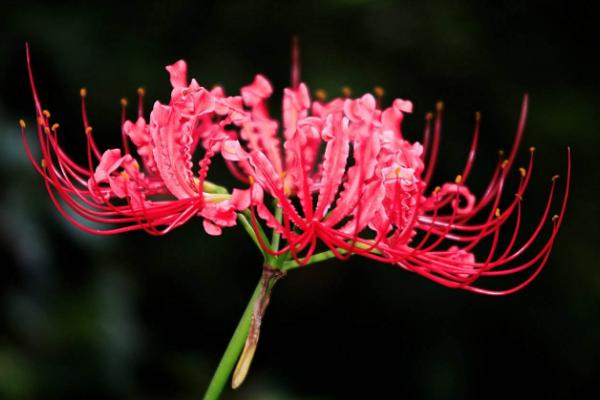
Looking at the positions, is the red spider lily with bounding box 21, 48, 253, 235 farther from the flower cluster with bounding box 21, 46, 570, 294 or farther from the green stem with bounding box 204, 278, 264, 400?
the green stem with bounding box 204, 278, 264, 400

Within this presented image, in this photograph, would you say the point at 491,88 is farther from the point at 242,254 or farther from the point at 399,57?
the point at 242,254

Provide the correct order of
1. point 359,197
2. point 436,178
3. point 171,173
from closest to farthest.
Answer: point 359,197
point 171,173
point 436,178

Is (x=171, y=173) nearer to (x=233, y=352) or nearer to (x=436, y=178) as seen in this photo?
(x=233, y=352)

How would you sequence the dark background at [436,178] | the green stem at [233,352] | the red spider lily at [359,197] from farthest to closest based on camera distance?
the dark background at [436,178] < the green stem at [233,352] < the red spider lily at [359,197]

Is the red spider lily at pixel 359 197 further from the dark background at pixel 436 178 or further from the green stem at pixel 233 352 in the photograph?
the dark background at pixel 436 178

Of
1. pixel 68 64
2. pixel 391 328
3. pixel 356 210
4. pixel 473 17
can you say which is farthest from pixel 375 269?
pixel 356 210

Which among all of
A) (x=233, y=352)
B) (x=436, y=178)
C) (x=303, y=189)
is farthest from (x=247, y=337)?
(x=436, y=178)

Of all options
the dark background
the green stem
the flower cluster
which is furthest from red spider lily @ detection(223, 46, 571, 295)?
the dark background

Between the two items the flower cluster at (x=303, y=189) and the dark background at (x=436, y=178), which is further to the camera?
the dark background at (x=436, y=178)

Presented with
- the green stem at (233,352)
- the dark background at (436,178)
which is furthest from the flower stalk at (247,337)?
the dark background at (436,178)
